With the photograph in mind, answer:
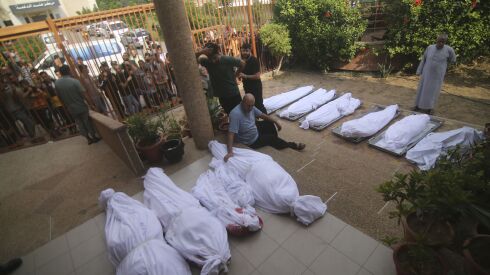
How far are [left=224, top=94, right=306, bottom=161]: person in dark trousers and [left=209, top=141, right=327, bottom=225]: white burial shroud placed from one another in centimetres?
41

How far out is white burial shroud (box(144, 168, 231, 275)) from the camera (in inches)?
97.5

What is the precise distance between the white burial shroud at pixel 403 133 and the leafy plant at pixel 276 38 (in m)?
5.27

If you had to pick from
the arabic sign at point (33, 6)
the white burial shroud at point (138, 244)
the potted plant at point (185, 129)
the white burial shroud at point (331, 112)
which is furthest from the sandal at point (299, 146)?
the arabic sign at point (33, 6)

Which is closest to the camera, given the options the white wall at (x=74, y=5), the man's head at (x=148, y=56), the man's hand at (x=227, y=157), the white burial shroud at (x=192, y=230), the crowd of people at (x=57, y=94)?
the white burial shroud at (x=192, y=230)

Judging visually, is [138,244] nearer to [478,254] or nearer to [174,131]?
[174,131]

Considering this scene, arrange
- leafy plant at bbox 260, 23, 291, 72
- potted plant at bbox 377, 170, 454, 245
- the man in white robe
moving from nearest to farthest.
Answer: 1. potted plant at bbox 377, 170, 454, 245
2. the man in white robe
3. leafy plant at bbox 260, 23, 291, 72

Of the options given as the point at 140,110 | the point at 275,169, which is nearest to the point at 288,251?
the point at 275,169

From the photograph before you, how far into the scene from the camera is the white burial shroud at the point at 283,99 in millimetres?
6593

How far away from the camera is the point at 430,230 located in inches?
86.7

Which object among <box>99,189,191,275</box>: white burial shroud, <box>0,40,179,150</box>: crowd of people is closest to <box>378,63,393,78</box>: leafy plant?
<box>0,40,179,150</box>: crowd of people

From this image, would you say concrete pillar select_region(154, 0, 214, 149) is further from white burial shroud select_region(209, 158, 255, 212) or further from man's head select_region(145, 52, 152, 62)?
man's head select_region(145, 52, 152, 62)

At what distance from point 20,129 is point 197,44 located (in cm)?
521

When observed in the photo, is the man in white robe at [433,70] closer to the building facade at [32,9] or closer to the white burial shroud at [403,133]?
the white burial shroud at [403,133]

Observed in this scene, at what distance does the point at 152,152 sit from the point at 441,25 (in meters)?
7.90
